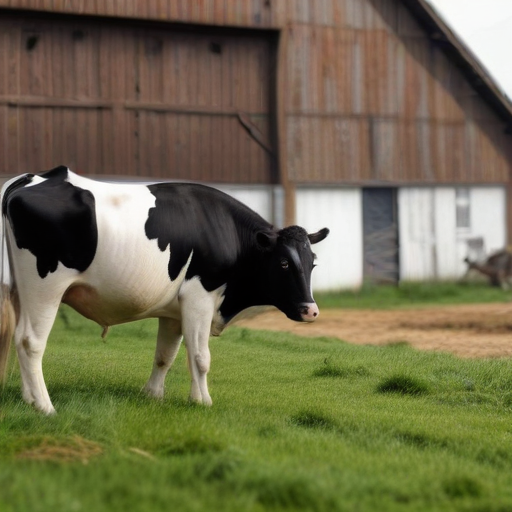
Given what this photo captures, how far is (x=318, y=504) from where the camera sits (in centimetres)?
523

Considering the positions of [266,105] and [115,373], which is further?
[266,105]

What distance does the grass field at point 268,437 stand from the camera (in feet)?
17.5

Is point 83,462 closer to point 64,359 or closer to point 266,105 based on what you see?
point 64,359

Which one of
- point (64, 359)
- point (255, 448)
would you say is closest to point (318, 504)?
point (255, 448)

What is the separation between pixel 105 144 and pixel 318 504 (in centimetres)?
1639

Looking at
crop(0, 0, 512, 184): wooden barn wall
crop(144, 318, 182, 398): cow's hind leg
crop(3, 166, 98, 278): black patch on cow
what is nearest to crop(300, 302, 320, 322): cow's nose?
crop(144, 318, 182, 398): cow's hind leg

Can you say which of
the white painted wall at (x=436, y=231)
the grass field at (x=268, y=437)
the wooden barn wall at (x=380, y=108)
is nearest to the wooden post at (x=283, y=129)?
the wooden barn wall at (x=380, y=108)

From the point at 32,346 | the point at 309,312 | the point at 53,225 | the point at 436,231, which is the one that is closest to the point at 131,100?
the point at 436,231

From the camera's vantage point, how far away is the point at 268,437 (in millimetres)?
7172

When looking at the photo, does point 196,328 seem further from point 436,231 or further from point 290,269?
point 436,231

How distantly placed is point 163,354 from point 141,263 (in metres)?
1.16

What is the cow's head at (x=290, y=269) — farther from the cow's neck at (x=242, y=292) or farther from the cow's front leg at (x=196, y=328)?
the cow's front leg at (x=196, y=328)

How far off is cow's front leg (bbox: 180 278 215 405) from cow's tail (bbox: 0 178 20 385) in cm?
142

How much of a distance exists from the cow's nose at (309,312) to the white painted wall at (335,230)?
533 inches
